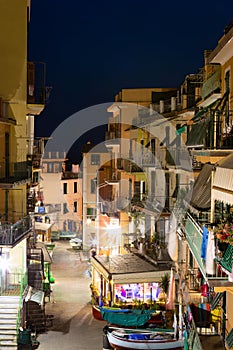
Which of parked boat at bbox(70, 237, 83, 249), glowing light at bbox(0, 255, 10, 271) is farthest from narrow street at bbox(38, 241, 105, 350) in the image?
parked boat at bbox(70, 237, 83, 249)

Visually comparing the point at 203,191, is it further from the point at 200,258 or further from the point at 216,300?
the point at 200,258

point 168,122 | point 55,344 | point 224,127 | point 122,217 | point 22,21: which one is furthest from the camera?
point 122,217

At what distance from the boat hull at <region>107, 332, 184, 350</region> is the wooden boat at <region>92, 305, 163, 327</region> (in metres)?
2.45

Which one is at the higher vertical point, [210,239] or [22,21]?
[22,21]

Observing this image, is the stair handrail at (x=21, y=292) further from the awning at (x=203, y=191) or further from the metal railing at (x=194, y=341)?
the metal railing at (x=194, y=341)

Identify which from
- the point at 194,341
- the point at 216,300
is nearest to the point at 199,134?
the point at 216,300

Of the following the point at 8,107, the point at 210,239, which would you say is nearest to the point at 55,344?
the point at 8,107

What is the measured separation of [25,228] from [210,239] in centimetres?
1385

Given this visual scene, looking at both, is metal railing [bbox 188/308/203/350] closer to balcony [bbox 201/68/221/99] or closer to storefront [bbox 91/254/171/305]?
balcony [bbox 201/68/221/99]

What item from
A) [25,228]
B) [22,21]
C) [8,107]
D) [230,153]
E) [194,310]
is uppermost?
[22,21]

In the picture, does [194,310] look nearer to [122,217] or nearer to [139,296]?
[139,296]

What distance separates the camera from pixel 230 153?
56.5 feet

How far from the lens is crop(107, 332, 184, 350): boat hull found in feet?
74.5

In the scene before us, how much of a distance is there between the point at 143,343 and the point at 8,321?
5.34 metres
